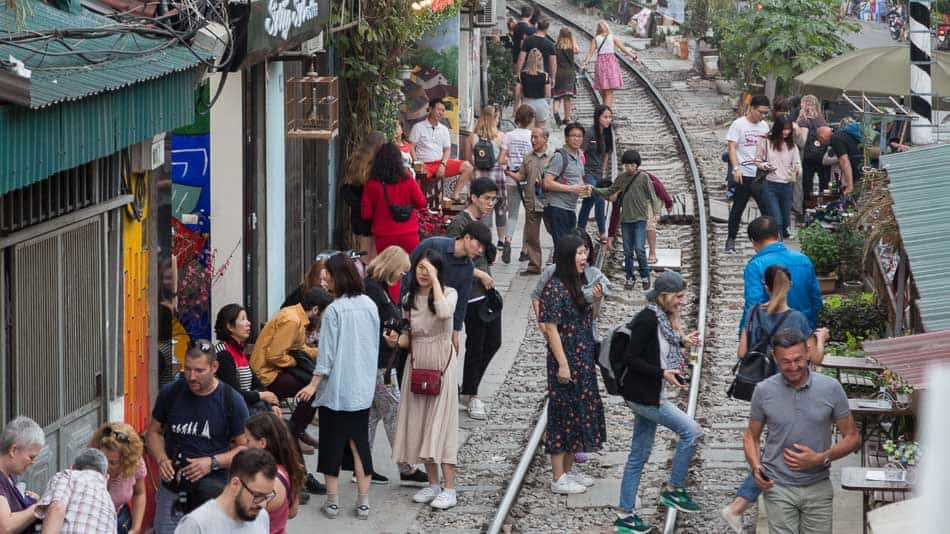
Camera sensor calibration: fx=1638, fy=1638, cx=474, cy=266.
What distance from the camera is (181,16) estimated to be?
34.2ft

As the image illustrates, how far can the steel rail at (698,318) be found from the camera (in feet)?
35.7

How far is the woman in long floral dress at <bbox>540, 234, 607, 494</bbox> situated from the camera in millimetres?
10719

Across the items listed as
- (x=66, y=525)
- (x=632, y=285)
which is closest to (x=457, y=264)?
(x=66, y=525)

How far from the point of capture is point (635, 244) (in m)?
17.3

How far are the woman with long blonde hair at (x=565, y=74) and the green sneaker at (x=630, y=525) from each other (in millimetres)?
17084

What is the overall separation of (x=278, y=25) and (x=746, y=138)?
7.23 m

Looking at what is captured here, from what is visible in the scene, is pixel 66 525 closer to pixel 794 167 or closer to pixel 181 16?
pixel 181 16

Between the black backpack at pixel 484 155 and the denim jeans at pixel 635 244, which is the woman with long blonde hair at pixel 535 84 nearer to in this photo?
the black backpack at pixel 484 155

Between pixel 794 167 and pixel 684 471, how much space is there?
26.6ft

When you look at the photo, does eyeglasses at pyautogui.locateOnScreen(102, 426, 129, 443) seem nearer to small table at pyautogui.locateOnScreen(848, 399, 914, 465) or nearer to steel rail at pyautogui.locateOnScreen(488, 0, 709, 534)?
steel rail at pyautogui.locateOnScreen(488, 0, 709, 534)

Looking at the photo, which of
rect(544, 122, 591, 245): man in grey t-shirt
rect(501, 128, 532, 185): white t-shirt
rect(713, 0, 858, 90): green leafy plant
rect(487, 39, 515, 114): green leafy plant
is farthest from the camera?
rect(487, 39, 515, 114): green leafy plant

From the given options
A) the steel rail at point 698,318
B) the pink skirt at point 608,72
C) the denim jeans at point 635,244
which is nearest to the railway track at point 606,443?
the steel rail at point 698,318

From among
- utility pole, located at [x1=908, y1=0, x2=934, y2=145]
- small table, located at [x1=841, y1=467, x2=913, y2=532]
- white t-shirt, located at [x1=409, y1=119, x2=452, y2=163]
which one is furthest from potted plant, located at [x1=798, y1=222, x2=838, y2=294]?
small table, located at [x1=841, y1=467, x2=913, y2=532]

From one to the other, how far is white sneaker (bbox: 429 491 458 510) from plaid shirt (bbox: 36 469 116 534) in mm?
3806
